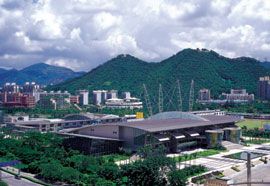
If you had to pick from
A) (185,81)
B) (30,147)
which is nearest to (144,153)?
(30,147)

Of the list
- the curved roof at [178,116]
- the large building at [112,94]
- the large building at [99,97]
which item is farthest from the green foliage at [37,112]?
the curved roof at [178,116]

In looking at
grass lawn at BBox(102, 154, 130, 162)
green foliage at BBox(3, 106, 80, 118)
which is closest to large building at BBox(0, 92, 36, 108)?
green foliage at BBox(3, 106, 80, 118)

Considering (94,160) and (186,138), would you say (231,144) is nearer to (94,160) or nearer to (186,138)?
(186,138)

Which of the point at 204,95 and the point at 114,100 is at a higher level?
the point at 204,95

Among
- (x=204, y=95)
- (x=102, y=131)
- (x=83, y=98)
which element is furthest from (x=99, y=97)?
(x=102, y=131)

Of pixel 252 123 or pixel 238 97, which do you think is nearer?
pixel 252 123

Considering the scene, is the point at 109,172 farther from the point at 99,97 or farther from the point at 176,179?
the point at 99,97
